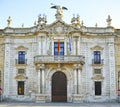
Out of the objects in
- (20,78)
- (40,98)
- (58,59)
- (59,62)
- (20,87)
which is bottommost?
(40,98)

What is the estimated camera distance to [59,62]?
38.2 m

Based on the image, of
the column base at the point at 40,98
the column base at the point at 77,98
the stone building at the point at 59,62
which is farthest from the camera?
the stone building at the point at 59,62

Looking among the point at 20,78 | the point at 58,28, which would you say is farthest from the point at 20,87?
the point at 58,28

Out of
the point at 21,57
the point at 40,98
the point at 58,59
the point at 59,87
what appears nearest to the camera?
the point at 40,98

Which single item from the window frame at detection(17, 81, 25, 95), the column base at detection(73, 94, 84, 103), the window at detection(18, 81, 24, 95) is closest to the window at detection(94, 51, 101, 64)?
the column base at detection(73, 94, 84, 103)

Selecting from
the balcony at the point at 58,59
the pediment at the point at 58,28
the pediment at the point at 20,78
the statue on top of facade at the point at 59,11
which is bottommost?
the pediment at the point at 20,78

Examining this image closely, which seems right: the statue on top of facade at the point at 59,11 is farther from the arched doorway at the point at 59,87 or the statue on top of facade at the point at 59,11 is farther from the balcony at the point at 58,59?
the arched doorway at the point at 59,87

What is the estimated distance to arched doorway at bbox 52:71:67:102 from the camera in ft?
128

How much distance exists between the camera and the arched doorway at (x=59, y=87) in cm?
3906

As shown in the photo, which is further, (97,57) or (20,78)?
(97,57)

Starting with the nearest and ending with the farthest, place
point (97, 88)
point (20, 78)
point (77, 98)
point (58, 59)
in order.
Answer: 1. point (77, 98)
2. point (58, 59)
3. point (97, 88)
4. point (20, 78)

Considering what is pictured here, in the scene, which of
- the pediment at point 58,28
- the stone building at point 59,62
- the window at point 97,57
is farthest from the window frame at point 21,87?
the window at point 97,57

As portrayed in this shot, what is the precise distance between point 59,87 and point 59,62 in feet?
11.4

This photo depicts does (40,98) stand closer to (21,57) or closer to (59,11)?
(21,57)
